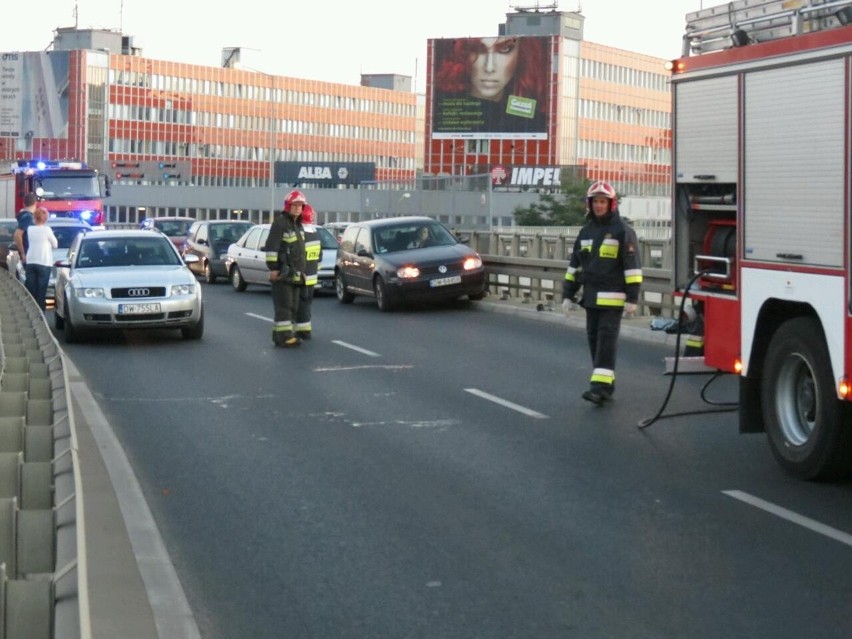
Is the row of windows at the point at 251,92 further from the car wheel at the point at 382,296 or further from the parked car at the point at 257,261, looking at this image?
the car wheel at the point at 382,296

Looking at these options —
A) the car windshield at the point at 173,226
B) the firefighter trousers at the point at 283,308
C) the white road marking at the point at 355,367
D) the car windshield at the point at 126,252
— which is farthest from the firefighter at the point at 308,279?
the car windshield at the point at 173,226

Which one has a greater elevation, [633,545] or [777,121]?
[777,121]

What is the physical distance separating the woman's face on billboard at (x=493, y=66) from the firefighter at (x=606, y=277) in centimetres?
10770

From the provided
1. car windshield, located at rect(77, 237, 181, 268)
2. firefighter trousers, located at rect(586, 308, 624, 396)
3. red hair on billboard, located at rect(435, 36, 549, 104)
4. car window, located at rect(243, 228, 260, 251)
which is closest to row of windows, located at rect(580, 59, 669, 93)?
red hair on billboard, located at rect(435, 36, 549, 104)

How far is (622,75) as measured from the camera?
469ft

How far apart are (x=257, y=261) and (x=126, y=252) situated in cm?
1147

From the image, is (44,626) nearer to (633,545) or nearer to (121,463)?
(633,545)

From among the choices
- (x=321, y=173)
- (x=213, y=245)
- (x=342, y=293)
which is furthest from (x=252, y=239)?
(x=321, y=173)

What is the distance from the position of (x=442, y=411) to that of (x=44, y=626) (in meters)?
8.68

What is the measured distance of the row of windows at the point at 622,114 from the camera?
447 ft

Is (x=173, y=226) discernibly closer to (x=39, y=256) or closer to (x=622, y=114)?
(x=39, y=256)

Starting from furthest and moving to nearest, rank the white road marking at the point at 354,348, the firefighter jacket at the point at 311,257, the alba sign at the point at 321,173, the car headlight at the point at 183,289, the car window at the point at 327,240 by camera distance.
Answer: the alba sign at the point at 321,173 < the car window at the point at 327,240 < the car headlight at the point at 183,289 < the firefighter jacket at the point at 311,257 < the white road marking at the point at 354,348

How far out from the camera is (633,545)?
7586mm

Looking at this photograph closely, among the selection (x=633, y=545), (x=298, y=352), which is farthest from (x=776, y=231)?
(x=298, y=352)
